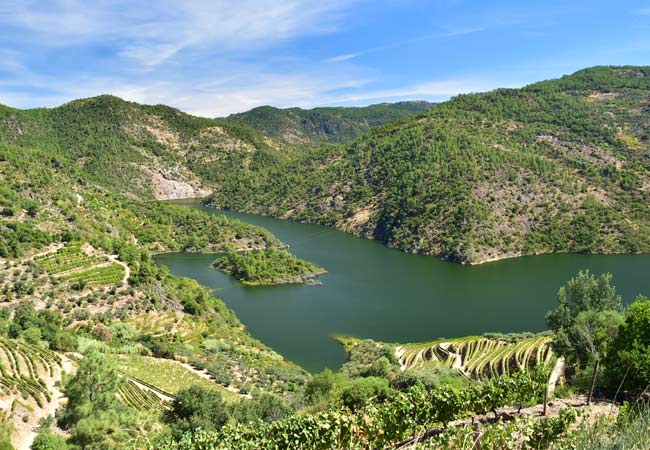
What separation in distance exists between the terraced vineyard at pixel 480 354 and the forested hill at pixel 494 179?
134ft

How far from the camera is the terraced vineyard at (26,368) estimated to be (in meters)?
23.2

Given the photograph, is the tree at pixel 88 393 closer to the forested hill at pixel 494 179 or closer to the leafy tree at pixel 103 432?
the leafy tree at pixel 103 432

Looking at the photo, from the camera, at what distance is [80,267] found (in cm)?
5156

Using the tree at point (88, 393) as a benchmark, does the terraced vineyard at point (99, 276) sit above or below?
above

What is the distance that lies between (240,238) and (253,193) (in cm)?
6582

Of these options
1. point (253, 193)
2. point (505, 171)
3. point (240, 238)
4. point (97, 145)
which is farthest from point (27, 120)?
point (505, 171)

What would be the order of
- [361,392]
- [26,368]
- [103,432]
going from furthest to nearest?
1. [361,392]
2. [26,368]
3. [103,432]

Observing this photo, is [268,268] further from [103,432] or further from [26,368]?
[103,432]

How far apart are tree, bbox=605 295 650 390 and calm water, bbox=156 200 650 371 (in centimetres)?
3137

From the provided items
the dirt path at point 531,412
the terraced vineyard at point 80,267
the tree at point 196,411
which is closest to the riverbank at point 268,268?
the terraced vineyard at point 80,267

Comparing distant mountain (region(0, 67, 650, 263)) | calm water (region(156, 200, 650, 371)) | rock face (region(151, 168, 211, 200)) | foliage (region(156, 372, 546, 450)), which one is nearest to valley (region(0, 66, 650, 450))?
foliage (region(156, 372, 546, 450))

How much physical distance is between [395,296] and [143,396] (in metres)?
45.1

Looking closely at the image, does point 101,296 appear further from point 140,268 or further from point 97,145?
point 97,145

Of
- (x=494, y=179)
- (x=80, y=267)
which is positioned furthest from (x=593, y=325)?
(x=494, y=179)
